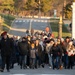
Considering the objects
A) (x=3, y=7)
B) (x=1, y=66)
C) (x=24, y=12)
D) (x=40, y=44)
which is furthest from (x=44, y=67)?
(x=24, y=12)

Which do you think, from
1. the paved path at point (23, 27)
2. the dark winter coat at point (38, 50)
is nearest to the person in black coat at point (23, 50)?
the dark winter coat at point (38, 50)

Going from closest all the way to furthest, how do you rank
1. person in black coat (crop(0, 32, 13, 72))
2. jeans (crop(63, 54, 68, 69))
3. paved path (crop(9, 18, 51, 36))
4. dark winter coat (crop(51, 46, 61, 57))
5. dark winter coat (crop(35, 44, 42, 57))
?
person in black coat (crop(0, 32, 13, 72))
dark winter coat (crop(51, 46, 61, 57))
dark winter coat (crop(35, 44, 42, 57))
jeans (crop(63, 54, 68, 69))
paved path (crop(9, 18, 51, 36))

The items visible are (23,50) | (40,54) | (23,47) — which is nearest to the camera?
(23,50)

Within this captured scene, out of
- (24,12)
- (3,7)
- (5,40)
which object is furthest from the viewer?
(24,12)

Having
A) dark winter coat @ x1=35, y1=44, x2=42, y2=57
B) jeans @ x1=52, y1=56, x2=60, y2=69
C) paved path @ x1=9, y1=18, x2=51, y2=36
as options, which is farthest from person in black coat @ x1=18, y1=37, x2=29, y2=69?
paved path @ x1=9, y1=18, x2=51, y2=36

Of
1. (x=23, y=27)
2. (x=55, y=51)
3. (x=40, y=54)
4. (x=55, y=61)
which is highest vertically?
(x=55, y=51)

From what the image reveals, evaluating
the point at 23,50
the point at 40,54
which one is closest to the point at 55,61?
the point at 40,54

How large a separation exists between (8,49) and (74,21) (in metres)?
13.6

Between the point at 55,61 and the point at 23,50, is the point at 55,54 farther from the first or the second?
Result: the point at 23,50

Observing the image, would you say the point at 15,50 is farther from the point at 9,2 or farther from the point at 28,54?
the point at 9,2

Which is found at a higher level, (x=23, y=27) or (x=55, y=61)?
(x=55, y=61)

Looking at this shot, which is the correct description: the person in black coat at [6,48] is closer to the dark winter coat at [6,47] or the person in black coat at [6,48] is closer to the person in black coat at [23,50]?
the dark winter coat at [6,47]

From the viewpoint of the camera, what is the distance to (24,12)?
364 ft

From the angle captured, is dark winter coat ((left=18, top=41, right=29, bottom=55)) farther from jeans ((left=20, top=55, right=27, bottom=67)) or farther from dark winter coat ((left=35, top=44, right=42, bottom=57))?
dark winter coat ((left=35, top=44, right=42, bottom=57))
